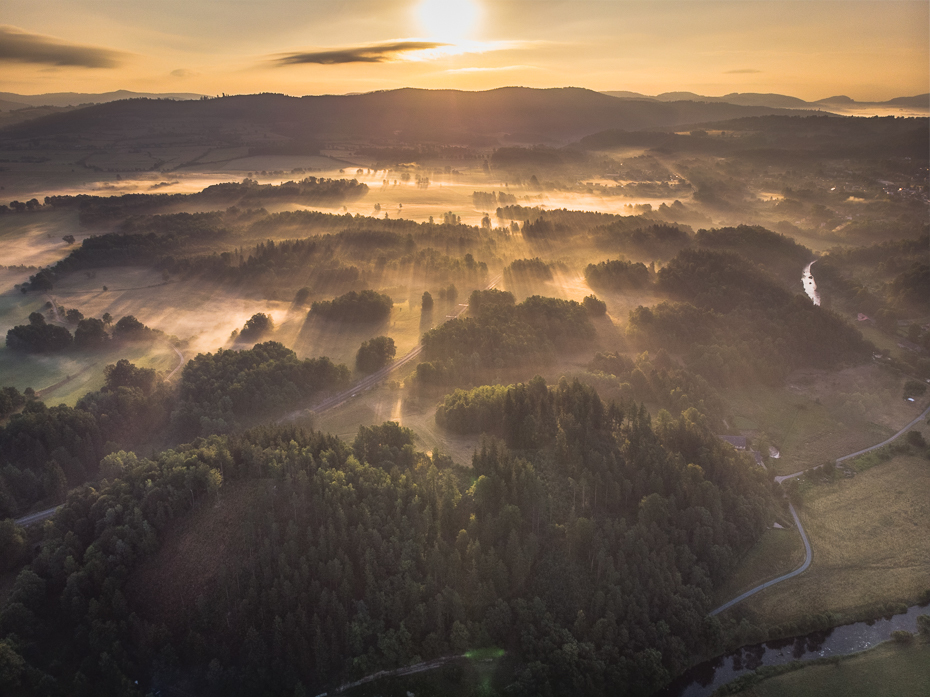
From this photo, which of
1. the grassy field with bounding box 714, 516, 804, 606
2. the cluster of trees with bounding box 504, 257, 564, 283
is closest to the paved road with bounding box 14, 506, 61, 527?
the grassy field with bounding box 714, 516, 804, 606

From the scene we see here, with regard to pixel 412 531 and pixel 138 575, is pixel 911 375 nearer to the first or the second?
pixel 412 531

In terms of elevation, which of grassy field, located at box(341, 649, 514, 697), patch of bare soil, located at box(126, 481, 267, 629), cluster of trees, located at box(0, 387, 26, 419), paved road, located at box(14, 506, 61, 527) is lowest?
grassy field, located at box(341, 649, 514, 697)

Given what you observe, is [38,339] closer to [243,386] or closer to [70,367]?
[70,367]

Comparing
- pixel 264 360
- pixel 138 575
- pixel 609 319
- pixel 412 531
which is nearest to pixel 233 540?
pixel 138 575

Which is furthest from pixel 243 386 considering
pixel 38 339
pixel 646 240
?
pixel 646 240

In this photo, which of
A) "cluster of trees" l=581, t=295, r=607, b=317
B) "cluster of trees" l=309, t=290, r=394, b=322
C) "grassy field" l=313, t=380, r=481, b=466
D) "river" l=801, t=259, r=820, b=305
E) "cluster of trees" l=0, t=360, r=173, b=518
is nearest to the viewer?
"cluster of trees" l=0, t=360, r=173, b=518

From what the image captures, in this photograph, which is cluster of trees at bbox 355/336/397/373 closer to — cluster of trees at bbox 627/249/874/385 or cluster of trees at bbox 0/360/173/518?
cluster of trees at bbox 0/360/173/518

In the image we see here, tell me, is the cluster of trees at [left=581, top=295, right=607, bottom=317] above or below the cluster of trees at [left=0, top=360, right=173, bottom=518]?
above
